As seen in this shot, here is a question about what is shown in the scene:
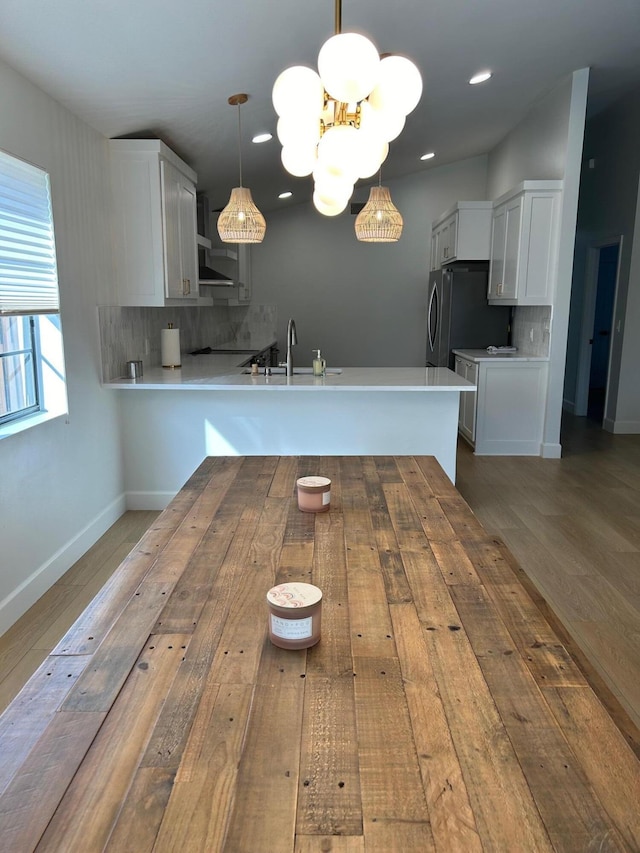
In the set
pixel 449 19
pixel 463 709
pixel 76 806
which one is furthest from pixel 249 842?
pixel 449 19

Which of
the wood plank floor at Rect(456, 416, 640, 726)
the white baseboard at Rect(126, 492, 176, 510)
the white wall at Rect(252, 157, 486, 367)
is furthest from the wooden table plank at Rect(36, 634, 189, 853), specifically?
the white wall at Rect(252, 157, 486, 367)

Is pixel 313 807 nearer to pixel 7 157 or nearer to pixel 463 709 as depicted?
pixel 463 709

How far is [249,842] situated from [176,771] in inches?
6.6

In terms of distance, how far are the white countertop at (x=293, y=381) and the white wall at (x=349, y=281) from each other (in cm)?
411

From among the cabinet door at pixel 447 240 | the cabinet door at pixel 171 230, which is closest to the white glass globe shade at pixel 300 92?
the cabinet door at pixel 171 230

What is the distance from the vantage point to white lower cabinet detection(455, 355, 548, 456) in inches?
219

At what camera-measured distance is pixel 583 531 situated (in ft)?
12.7

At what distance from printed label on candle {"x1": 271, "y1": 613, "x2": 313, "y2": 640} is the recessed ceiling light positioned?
15.1 feet

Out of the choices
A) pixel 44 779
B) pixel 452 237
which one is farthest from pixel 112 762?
pixel 452 237

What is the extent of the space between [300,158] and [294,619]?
1.47 metres

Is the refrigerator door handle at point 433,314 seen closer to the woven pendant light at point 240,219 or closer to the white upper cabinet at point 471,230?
the white upper cabinet at point 471,230

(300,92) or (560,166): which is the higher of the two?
(560,166)

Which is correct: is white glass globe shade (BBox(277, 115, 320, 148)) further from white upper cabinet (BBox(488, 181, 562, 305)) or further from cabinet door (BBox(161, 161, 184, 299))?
white upper cabinet (BBox(488, 181, 562, 305))

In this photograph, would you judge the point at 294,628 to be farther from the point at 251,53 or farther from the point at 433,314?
the point at 433,314
